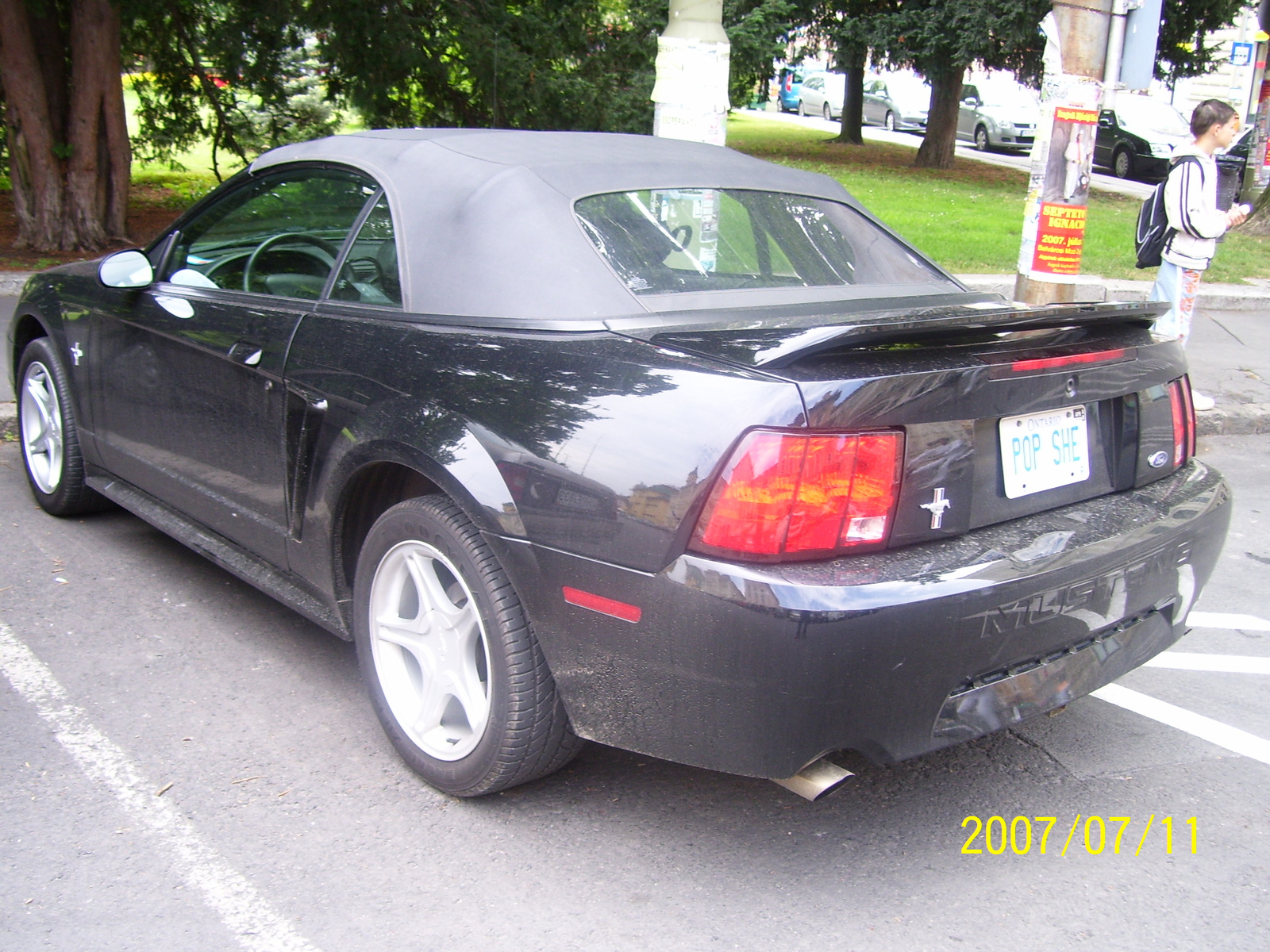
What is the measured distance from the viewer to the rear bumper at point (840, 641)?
2.33 m

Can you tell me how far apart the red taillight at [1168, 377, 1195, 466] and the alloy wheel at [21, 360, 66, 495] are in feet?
12.9

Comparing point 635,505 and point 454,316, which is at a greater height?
point 454,316

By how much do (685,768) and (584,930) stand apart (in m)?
0.78

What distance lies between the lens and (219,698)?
3.47 meters

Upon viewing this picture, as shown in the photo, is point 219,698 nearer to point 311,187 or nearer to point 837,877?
point 311,187

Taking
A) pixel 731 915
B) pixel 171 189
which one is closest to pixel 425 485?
pixel 731 915

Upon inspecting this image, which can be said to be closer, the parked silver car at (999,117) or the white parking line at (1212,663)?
the white parking line at (1212,663)

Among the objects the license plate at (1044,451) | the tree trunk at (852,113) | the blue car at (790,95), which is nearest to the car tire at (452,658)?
the license plate at (1044,451)

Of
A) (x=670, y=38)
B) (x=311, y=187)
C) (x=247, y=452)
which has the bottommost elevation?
(x=247, y=452)

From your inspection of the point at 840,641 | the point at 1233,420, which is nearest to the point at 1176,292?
the point at 1233,420

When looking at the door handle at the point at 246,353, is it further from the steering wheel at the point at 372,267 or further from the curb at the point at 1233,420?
the curb at the point at 1233,420

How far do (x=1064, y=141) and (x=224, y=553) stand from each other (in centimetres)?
534

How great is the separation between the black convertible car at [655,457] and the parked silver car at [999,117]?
2713 cm

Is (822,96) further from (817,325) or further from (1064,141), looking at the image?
(817,325)
